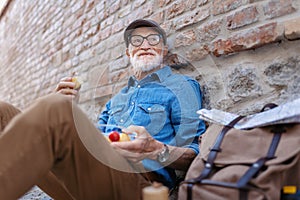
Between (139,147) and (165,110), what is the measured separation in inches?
13.1

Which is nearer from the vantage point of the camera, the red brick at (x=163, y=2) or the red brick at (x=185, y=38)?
the red brick at (x=185, y=38)

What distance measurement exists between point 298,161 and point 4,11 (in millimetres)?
5137

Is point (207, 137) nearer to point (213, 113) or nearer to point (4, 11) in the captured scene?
point (213, 113)

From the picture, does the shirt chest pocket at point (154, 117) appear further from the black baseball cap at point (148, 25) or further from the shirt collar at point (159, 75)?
the black baseball cap at point (148, 25)

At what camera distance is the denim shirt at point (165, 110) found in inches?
49.8

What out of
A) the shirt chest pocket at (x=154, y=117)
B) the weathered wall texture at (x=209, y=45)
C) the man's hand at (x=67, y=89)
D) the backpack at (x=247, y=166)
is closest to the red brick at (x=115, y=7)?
the weathered wall texture at (x=209, y=45)

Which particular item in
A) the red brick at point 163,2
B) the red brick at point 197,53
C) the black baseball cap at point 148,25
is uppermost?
the red brick at point 163,2

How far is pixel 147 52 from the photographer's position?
1.51 metres

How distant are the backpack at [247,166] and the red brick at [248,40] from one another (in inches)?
15.6

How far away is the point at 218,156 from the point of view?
94 centimetres

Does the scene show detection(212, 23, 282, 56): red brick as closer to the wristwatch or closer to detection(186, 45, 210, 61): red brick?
detection(186, 45, 210, 61): red brick

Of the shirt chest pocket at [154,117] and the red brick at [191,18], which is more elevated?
the red brick at [191,18]

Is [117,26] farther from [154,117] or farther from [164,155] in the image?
[164,155]

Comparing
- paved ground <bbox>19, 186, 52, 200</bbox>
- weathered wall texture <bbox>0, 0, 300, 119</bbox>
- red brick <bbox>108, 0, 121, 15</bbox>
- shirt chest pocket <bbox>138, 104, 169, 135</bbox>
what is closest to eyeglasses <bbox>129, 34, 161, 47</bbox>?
weathered wall texture <bbox>0, 0, 300, 119</bbox>
